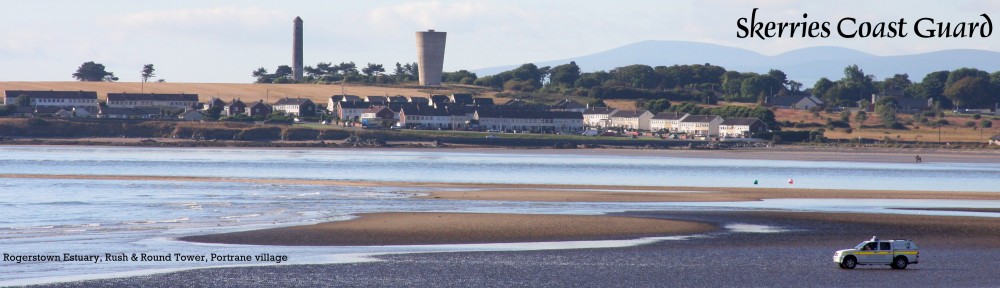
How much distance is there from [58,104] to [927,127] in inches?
3397

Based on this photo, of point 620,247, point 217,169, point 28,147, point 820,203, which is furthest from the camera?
point 28,147

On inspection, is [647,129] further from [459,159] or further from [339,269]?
[339,269]

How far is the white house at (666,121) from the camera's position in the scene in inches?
4899

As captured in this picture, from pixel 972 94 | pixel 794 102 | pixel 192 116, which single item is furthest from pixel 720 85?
pixel 192 116

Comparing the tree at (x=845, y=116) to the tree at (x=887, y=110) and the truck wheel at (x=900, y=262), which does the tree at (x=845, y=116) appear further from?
the truck wheel at (x=900, y=262)

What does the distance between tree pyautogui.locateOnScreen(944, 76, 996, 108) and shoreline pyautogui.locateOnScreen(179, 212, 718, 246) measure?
130 m

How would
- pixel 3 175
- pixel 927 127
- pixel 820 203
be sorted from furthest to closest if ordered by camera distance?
pixel 927 127, pixel 3 175, pixel 820 203

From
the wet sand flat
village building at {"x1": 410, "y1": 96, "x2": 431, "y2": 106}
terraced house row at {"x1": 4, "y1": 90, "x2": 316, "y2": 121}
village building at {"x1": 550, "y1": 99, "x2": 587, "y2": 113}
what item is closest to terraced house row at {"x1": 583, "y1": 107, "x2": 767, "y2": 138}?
village building at {"x1": 550, "y1": 99, "x2": 587, "y2": 113}

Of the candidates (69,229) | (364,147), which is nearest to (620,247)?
(69,229)

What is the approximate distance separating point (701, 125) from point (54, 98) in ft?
214

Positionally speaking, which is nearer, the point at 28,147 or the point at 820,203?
the point at 820,203

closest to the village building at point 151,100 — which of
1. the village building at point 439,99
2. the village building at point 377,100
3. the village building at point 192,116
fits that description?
the village building at point 192,116

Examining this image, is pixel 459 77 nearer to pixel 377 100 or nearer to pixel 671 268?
pixel 377 100

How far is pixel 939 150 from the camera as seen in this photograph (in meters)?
98.8
